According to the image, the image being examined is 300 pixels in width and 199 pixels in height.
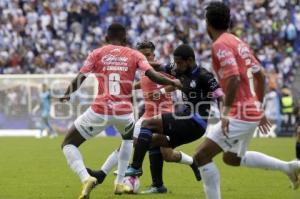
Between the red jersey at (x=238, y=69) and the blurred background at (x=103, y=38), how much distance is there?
75.0ft

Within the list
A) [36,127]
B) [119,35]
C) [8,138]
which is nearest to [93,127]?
[119,35]

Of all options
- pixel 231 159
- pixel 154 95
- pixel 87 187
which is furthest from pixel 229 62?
pixel 154 95

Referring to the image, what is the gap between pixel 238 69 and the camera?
9.12 metres

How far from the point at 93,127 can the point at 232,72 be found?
3.07 metres

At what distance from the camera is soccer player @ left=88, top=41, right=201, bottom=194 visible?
12.2 m

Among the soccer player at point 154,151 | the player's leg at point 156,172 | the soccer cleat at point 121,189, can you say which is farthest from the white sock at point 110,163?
the player's leg at point 156,172

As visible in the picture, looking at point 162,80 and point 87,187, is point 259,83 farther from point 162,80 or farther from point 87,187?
point 87,187

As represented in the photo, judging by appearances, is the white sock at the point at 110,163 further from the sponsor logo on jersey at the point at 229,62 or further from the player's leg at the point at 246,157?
the sponsor logo on jersey at the point at 229,62

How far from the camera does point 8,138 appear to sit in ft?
97.7

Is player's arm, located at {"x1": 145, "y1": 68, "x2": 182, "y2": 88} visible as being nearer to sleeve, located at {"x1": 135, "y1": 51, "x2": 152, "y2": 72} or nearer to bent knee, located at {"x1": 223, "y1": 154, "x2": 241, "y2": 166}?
sleeve, located at {"x1": 135, "y1": 51, "x2": 152, "y2": 72}

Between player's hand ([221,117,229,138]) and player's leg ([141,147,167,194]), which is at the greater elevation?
player's hand ([221,117,229,138])

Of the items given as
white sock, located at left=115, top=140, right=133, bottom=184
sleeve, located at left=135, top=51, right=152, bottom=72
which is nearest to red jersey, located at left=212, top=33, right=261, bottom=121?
sleeve, located at left=135, top=51, right=152, bottom=72

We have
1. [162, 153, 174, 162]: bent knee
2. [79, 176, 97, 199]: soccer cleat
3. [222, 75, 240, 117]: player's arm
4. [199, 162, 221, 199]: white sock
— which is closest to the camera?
[222, 75, 240, 117]: player's arm

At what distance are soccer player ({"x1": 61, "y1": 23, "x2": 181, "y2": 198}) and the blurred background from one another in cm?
2035
